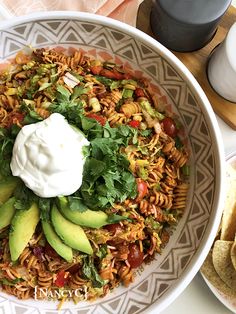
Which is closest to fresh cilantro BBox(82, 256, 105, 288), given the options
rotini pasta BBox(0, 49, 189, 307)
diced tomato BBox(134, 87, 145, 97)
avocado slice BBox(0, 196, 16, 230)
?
rotini pasta BBox(0, 49, 189, 307)

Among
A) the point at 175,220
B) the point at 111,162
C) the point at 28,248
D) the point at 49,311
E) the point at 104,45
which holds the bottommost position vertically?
the point at 49,311

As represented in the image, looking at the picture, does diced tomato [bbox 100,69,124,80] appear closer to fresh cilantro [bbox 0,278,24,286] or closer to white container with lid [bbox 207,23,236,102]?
white container with lid [bbox 207,23,236,102]

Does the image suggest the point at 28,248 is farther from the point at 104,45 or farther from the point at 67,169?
the point at 104,45

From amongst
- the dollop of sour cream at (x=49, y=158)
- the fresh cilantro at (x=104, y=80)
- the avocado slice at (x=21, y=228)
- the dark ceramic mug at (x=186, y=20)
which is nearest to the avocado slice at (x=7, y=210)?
the avocado slice at (x=21, y=228)

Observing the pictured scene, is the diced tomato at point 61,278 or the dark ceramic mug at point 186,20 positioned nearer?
the diced tomato at point 61,278

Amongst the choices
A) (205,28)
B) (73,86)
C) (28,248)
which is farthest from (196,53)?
(28,248)

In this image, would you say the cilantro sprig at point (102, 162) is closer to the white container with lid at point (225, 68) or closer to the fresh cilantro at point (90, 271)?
the fresh cilantro at point (90, 271)

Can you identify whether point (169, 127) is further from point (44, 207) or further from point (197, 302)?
point (197, 302)
